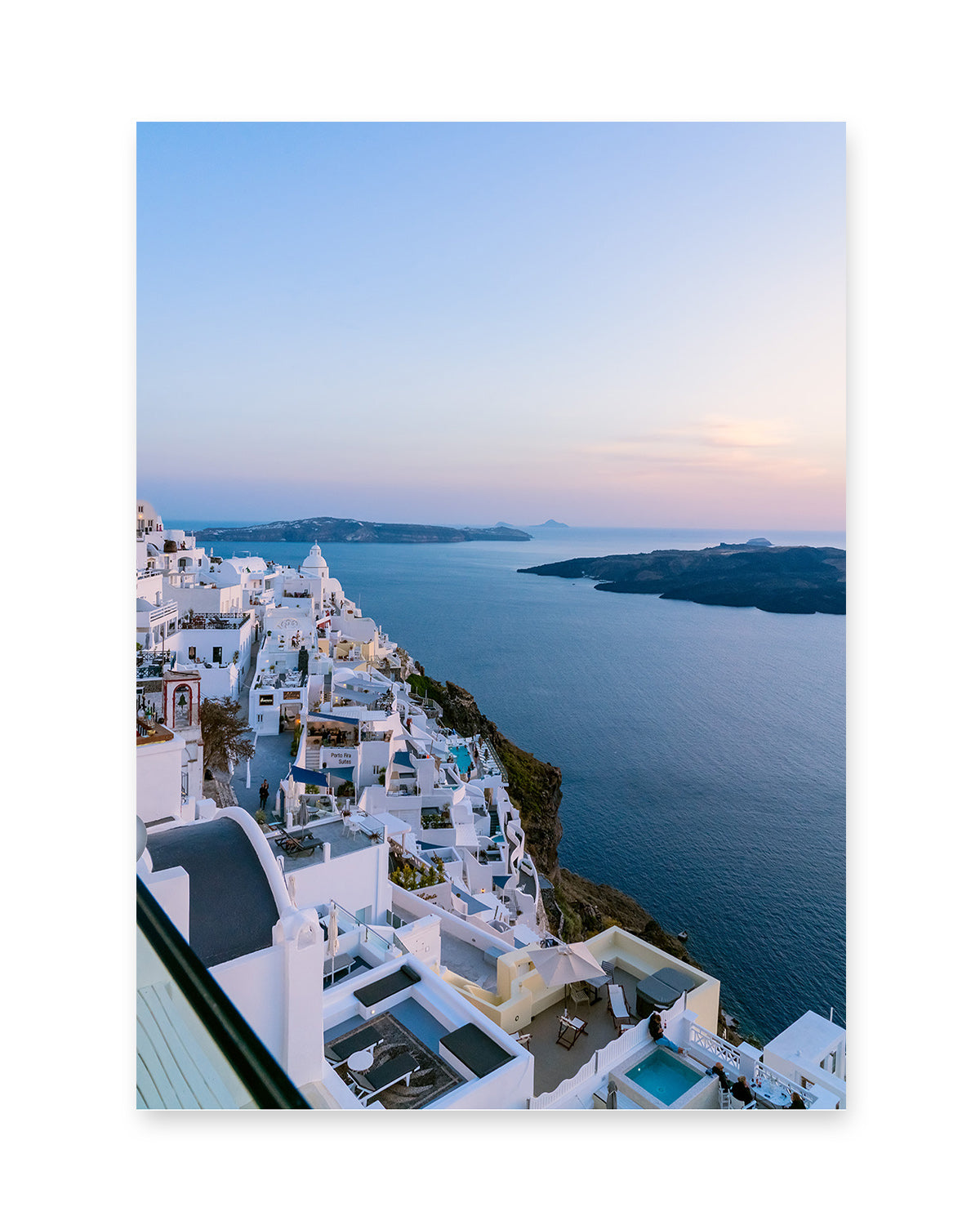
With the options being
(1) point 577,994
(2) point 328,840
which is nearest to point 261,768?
(2) point 328,840

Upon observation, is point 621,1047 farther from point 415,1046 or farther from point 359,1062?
point 359,1062

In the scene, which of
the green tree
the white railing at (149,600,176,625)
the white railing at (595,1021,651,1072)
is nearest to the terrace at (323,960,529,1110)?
the white railing at (595,1021,651,1072)

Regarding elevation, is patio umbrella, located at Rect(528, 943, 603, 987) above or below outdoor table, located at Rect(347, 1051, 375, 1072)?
below

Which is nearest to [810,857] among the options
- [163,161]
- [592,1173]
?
[592,1173]

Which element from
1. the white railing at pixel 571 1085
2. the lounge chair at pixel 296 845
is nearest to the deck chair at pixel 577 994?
the white railing at pixel 571 1085

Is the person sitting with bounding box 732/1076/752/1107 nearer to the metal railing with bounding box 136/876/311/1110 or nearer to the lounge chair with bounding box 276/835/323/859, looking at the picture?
the metal railing with bounding box 136/876/311/1110

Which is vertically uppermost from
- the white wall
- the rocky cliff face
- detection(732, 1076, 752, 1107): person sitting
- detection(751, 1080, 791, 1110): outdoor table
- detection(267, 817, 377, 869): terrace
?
the white wall

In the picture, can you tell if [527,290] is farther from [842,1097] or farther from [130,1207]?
[130,1207]
